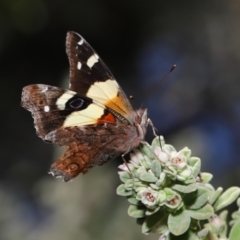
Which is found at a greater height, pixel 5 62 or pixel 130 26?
pixel 130 26

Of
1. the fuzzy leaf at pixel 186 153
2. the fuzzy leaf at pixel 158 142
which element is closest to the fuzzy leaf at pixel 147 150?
the fuzzy leaf at pixel 158 142

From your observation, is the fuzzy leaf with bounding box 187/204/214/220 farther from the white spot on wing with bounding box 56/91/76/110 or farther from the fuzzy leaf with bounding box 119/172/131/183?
the white spot on wing with bounding box 56/91/76/110

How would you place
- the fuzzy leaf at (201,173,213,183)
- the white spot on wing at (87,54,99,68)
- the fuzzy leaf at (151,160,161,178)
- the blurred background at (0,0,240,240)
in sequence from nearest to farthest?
the fuzzy leaf at (151,160,161,178), the fuzzy leaf at (201,173,213,183), the white spot on wing at (87,54,99,68), the blurred background at (0,0,240,240)

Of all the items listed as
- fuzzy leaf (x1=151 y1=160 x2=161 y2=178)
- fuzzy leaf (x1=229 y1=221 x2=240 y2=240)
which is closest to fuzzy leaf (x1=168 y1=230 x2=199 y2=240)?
fuzzy leaf (x1=229 y1=221 x2=240 y2=240)

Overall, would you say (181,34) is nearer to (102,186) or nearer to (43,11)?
(43,11)

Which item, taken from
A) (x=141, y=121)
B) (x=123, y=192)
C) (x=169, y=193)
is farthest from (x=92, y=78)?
(x=169, y=193)

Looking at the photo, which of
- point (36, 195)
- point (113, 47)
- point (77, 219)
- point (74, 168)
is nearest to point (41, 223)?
point (36, 195)
